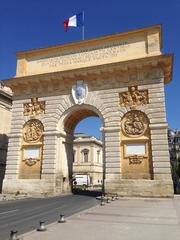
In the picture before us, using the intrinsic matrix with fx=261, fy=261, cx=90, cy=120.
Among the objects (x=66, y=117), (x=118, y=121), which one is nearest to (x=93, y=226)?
(x=118, y=121)

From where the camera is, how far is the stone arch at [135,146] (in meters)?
19.1

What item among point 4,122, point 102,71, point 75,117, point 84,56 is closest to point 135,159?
point 75,117

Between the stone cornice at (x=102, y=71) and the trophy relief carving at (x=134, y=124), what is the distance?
11.6ft

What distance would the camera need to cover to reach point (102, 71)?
2123 centimetres

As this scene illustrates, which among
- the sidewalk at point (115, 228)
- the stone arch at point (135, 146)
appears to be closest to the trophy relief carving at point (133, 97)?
the stone arch at point (135, 146)

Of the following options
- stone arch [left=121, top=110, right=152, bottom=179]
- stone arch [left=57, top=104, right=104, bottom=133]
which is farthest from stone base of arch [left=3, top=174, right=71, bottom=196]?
stone arch [left=121, top=110, right=152, bottom=179]

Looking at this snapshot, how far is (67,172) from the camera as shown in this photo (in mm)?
23828

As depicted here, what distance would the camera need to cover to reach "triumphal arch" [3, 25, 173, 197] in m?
19.2

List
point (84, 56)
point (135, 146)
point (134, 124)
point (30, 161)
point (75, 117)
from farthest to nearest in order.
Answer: point (75, 117), point (84, 56), point (30, 161), point (134, 124), point (135, 146)

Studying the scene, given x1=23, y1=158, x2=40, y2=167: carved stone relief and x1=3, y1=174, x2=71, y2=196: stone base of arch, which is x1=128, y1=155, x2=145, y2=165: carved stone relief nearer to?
x1=3, y1=174, x2=71, y2=196: stone base of arch

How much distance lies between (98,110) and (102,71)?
10.4ft

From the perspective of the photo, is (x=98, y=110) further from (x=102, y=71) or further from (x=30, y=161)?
(x=30, y=161)

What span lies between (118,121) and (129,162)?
10.8ft

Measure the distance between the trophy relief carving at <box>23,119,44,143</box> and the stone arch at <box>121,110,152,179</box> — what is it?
7395 mm
